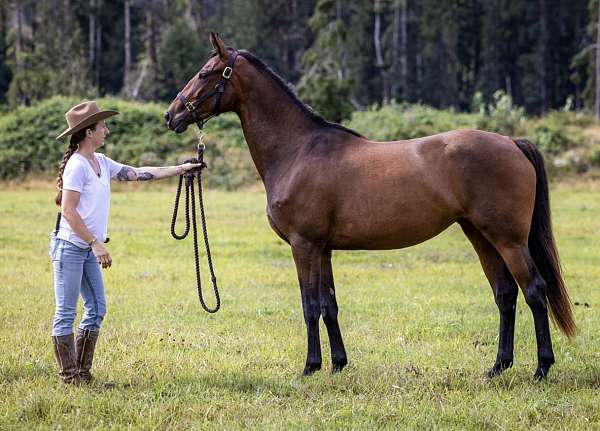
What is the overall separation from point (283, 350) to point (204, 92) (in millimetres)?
2436

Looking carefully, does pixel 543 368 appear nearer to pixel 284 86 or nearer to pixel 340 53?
pixel 284 86

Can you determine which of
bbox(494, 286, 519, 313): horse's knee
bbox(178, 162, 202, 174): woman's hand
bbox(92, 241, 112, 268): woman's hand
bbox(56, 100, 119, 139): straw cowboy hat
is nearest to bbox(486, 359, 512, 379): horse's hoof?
bbox(494, 286, 519, 313): horse's knee

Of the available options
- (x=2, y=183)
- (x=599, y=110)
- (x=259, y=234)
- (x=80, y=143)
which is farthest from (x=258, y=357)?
(x=599, y=110)

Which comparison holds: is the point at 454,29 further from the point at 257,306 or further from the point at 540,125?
the point at 257,306

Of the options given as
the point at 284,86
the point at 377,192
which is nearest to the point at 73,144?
the point at 284,86

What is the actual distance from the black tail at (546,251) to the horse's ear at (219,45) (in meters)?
2.52

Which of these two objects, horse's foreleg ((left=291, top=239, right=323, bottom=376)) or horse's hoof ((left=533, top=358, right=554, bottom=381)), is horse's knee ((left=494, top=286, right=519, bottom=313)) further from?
horse's foreleg ((left=291, top=239, right=323, bottom=376))

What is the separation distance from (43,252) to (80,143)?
26.3 ft

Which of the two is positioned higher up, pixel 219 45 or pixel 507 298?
pixel 219 45

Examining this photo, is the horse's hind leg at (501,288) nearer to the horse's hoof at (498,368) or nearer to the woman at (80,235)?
the horse's hoof at (498,368)

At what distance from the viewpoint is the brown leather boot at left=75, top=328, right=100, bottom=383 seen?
5.89m

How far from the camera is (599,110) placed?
111ft

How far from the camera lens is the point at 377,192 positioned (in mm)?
6117

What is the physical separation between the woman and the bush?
735 inches
